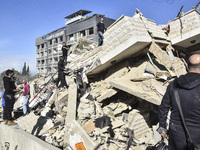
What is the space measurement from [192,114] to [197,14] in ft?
21.5

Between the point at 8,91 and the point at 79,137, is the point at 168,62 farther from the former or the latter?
the point at 8,91

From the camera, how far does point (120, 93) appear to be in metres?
6.37

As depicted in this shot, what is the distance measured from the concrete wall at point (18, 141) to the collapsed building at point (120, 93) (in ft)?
2.31

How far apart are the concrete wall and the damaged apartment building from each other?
22.0 meters

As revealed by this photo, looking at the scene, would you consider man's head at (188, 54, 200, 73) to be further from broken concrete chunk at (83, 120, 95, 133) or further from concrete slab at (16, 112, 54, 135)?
concrete slab at (16, 112, 54, 135)

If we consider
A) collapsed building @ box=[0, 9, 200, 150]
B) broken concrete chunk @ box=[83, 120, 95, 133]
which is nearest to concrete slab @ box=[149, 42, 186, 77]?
collapsed building @ box=[0, 9, 200, 150]

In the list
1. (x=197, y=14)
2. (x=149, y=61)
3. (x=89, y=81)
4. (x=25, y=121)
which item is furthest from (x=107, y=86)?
(x=197, y=14)

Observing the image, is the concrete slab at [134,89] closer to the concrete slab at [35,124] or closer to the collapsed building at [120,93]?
the collapsed building at [120,93]

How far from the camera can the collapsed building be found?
4.40m

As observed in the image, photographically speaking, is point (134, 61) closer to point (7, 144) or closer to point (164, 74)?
point (164, 74)

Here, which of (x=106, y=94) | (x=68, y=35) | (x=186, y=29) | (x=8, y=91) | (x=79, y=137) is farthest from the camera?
(x=68, y=35)

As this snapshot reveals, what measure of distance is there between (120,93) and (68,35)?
33179 mm

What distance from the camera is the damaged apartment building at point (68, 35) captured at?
1223 inches

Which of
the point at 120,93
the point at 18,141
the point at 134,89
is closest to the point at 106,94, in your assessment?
the point at 120,93
